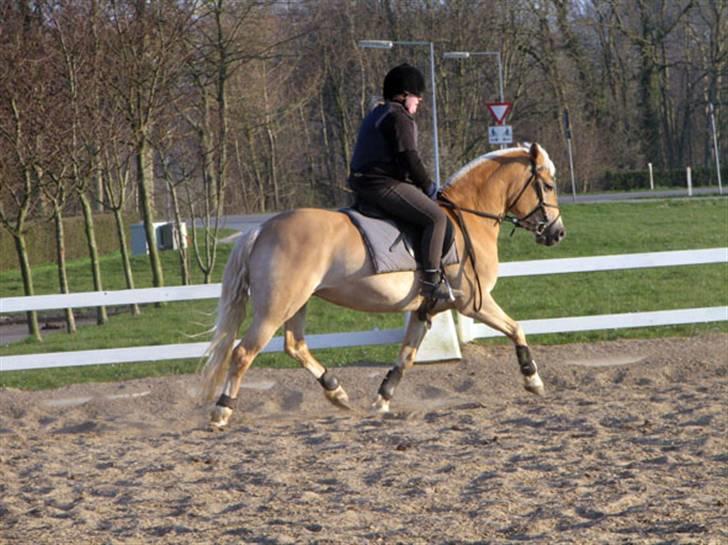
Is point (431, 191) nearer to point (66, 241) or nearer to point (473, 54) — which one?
point (66, 241)

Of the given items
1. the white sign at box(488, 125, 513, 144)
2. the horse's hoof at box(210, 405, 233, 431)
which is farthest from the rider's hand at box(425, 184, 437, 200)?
the white sign at box(488, 125, 513, 144)

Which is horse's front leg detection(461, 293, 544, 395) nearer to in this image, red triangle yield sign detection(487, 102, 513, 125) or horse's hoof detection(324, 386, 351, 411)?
horse's hoof detection(324, 386, 351, 411)

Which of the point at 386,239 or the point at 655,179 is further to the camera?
the point at 655,179

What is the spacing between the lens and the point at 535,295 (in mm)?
17219

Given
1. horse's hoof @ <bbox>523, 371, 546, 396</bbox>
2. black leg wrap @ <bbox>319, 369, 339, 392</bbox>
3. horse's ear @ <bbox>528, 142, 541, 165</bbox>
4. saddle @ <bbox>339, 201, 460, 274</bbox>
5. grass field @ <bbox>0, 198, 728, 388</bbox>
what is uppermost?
horse's ear @ <bbox>528, 142, 541, 165</bbox>

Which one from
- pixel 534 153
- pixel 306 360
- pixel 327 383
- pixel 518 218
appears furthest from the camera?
pixel 518 218

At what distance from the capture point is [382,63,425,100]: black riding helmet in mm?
9172

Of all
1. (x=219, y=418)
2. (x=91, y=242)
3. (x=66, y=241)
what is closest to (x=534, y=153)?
(x=219, y=418)

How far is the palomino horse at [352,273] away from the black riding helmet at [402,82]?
0.97m

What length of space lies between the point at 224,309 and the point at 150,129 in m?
10.5

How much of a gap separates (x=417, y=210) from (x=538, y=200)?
4.65 ft

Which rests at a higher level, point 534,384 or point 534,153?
point 534,153

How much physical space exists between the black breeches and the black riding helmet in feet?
2.29

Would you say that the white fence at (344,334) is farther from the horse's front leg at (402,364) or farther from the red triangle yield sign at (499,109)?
the red triangle yield sign at (499,109)
